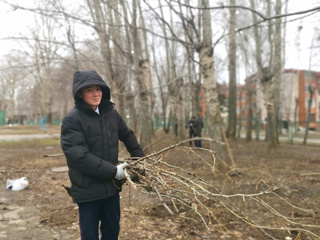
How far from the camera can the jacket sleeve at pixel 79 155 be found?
2.05 metres

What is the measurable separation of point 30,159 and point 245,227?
25.9 ft

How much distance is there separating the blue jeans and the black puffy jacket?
133 mm

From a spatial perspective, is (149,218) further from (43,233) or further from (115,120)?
(115,120)

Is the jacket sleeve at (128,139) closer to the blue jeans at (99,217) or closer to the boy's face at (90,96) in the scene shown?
the boy's face at (90,96)

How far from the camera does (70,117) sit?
7.14 feet

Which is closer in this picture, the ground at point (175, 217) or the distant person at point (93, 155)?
the distant person at point (93, 155)

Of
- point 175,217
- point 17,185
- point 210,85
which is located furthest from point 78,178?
point 210,85

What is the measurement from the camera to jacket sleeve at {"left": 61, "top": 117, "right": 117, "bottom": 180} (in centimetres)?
205

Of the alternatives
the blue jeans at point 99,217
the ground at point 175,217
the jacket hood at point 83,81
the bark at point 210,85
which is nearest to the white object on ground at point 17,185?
the ground at point 175,217

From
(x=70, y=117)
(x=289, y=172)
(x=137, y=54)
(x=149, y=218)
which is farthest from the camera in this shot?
(x=137, y=54)

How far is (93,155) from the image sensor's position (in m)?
2.10

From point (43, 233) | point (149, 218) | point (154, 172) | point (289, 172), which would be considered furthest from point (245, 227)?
point (289, 172)

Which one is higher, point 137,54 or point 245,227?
point 137,54

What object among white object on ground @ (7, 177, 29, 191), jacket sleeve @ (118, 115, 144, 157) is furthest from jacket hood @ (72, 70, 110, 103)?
white object on ground @ (7, 177, 29, 191)
